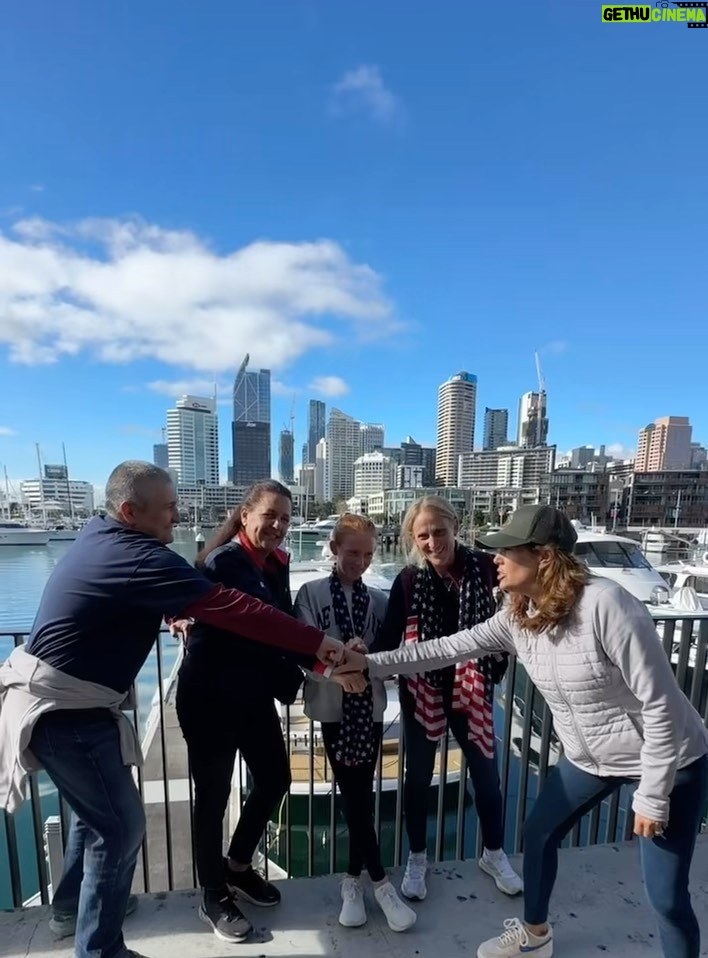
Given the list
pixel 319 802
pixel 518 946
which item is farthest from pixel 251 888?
pixel 319 802

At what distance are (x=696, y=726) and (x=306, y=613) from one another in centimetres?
147

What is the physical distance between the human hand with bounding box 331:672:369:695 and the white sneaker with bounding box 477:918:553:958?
42.9 inches

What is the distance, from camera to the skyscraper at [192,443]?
88.5 metres

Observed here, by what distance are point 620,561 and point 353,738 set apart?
15310mm

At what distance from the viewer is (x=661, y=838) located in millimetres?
1580

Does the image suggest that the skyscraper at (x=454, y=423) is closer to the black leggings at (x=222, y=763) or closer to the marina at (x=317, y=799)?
the marina at (x=317, y=799)

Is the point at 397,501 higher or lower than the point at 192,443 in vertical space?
lower

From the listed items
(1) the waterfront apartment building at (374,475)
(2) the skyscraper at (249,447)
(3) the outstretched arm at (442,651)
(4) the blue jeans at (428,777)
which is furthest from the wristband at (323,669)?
(1) the waterfront apartment building at (374,475)

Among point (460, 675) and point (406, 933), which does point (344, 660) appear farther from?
point (406, 933)

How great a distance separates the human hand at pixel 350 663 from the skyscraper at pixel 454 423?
106208 mm

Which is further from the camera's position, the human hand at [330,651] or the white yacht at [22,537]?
the white yacht at [22,537]

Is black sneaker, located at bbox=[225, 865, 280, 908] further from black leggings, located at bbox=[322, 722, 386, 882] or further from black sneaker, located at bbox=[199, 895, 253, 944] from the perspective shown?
black leggings, located at bbox=[322, 722, 386, 882]

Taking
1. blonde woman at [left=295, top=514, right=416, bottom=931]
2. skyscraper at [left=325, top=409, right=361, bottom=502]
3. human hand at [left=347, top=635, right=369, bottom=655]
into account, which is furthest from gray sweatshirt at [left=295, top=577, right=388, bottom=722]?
skyscraper at [left=325, top=409, right=361, bottom=502]

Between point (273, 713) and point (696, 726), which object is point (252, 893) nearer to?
point (273, 713)
